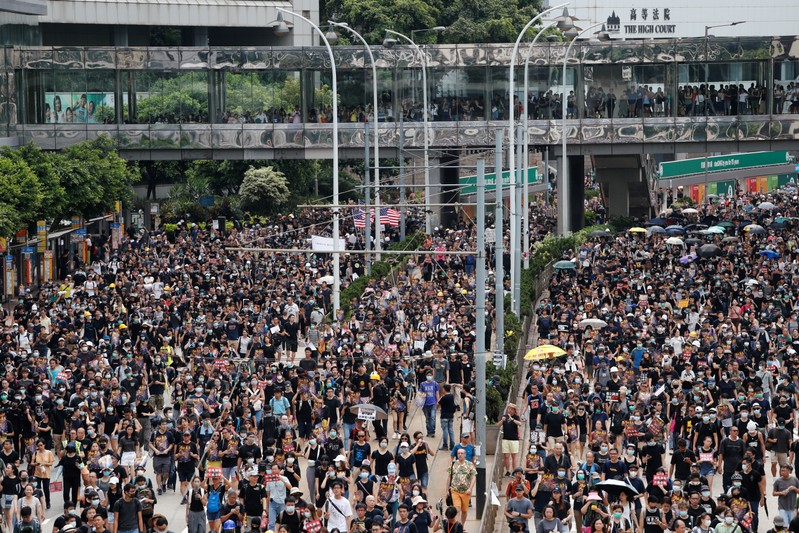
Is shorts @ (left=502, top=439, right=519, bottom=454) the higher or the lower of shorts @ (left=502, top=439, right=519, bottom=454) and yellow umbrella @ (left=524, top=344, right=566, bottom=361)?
the lower

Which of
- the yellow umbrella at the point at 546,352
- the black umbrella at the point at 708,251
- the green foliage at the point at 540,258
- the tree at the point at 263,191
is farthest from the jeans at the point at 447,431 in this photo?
the tree at the point at 263,191

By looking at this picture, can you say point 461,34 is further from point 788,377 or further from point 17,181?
point 788,377

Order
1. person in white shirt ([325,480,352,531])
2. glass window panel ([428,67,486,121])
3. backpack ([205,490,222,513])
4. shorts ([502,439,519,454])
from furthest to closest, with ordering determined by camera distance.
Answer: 1. glass window panel ([428,67,486,121])
2. shorts ([502,439,519,454])
3. backpack ([205,490,222,513])
4. person in white shirt ([325,480,352,531])

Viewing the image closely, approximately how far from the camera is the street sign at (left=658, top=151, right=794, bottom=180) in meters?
63.5

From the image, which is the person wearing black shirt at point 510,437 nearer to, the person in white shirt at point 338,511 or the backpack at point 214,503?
the person in white shirt at point 338,511

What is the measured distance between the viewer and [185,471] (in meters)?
24.3

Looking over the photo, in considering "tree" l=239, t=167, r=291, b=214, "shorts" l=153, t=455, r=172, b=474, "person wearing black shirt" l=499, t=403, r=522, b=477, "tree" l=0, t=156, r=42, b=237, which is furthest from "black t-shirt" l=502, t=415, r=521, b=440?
"tree" l=239, t=167, r=291, b=214

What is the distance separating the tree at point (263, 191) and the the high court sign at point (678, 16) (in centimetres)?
3673

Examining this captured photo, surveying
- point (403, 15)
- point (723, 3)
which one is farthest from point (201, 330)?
point (723, 3)

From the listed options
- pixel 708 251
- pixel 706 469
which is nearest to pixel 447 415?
pixel 706 469

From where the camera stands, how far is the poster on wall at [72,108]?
6378 cm

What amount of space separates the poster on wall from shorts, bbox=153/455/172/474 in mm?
41006

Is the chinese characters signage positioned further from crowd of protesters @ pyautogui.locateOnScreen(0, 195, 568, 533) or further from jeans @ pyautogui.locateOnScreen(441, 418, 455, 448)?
jeans @ pyautogui.locateOnScreen(441, 418, 455, 448)

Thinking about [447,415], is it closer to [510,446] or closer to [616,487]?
[510,446]
